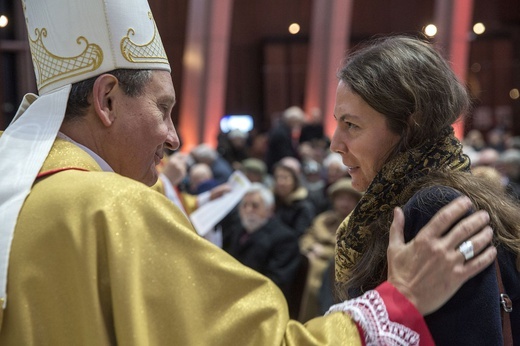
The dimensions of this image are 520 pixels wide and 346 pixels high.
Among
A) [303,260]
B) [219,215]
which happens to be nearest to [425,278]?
[219,215]

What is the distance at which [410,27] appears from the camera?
16.8 m

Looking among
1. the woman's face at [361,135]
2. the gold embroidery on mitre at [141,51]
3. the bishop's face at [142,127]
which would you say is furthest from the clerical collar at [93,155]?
the woman's face at [361,135]

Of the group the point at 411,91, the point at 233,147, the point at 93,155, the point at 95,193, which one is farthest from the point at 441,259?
the point at 233,147

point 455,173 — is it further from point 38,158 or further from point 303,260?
point 303,260

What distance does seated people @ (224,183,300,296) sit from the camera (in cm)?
501

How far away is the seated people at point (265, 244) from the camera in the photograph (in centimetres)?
501

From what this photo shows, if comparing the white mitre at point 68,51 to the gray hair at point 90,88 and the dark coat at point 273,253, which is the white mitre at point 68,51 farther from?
the dark coat at point 273,253

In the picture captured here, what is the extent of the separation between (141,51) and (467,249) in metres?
0.94

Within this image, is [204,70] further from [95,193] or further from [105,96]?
[95,193]

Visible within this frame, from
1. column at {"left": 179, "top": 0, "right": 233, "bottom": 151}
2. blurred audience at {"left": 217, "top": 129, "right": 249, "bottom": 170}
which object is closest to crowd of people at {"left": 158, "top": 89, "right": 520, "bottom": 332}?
blurred audience at {"left": 217, "top": 129, "right": 249, "bottom": 170}

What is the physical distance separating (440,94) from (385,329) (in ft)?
1.98

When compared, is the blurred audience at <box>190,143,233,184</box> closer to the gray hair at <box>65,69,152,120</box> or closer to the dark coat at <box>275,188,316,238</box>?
the dark coat at <box>275,188,316,238</box>

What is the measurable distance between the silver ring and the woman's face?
39cm

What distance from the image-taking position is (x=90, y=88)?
1.89 m
